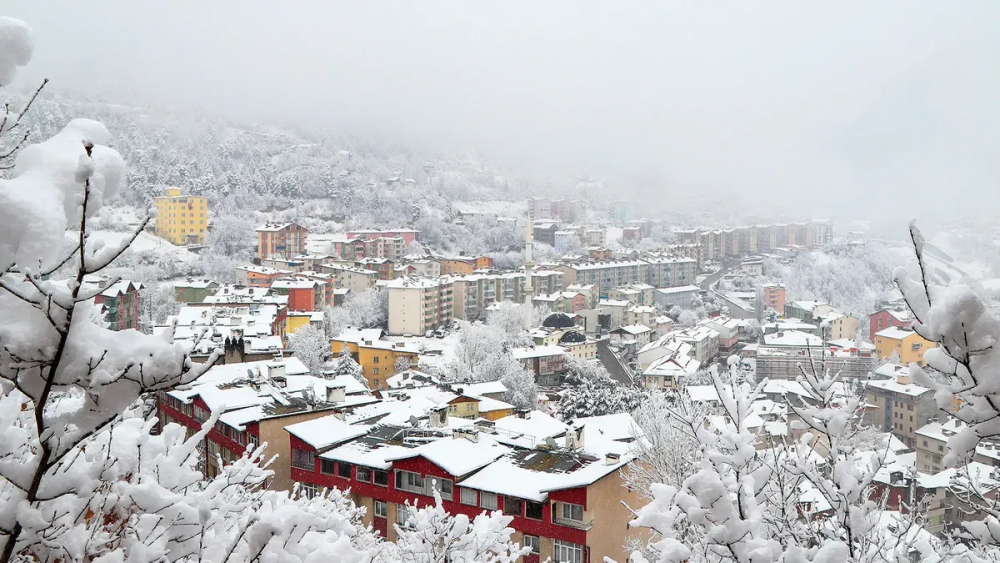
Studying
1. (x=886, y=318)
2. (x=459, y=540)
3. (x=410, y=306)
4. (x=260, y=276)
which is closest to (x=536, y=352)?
(x=410, y=306)

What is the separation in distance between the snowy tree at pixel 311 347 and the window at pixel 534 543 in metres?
12.5

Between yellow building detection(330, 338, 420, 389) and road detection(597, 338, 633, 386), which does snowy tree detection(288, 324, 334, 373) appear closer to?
yellow building detection(330, 338, 420, 389)

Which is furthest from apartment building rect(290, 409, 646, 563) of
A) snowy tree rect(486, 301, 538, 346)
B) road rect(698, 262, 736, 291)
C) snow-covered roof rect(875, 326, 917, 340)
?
road rect(698, 262, 736, 291)

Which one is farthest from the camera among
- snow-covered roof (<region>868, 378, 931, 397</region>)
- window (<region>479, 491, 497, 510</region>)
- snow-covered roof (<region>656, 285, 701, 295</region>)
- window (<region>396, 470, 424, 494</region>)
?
snow-covered roof (<region>656, 285, 701, 295</region>)

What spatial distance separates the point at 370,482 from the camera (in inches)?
309

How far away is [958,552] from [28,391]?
2.35m

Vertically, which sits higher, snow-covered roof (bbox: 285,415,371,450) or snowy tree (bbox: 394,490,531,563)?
snowy tree (bbox: 394,490,531,563)

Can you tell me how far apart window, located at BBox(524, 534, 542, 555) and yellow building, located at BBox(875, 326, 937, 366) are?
2158cm

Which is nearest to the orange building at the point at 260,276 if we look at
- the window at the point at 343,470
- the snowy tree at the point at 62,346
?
the window at the point at 343,470

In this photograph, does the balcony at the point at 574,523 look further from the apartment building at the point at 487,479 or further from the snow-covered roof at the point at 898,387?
the snow-covered roof at the point at 898,387

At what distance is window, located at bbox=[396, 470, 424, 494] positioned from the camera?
7531 millimetres

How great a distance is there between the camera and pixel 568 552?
22.1ft

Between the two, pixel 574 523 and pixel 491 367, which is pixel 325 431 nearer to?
pixel 574 523

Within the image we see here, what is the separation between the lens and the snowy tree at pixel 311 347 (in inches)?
770
